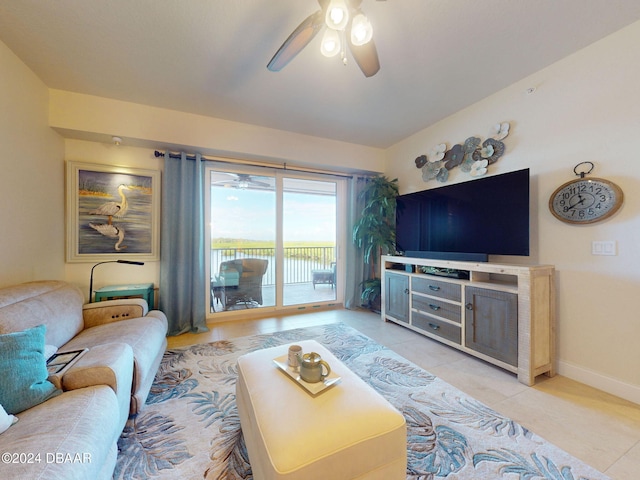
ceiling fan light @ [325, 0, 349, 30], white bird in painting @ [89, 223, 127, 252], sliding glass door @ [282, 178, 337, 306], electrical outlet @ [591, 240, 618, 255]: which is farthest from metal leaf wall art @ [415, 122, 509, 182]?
white bird in painting @ [89, 223, 127, 252]

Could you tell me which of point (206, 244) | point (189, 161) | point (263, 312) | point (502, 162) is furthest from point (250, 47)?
point (263, 312)

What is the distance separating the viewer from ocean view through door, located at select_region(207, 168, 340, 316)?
3510 millimetres

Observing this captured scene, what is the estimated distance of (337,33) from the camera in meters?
1.50

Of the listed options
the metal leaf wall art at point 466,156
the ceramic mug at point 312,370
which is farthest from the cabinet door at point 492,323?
the ceramic mug at point 312,370

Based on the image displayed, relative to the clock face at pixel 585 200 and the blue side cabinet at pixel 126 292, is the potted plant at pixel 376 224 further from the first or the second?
the blue side cabinet at pixel 126 292

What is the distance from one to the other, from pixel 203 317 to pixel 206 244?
956 millimetres

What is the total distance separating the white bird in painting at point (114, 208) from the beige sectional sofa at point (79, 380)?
1.10 meters

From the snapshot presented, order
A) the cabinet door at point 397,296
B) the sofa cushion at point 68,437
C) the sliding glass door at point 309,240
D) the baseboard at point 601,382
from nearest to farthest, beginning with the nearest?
the sofa cushion at point 68,437
the baseboard at point 601,382
the cabinet door at point 397,296
the sliding glass door at point 309,240

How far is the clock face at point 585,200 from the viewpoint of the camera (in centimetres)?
185

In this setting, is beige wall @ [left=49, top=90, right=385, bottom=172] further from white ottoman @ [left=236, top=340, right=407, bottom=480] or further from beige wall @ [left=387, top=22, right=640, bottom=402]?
white ottoman @ [left=236, top=340, right=407, bottom=480]

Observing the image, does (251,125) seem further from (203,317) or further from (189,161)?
(203,317)

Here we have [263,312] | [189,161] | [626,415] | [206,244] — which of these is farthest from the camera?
[263,312]

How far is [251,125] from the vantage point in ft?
10.7

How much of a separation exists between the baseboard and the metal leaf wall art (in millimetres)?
1939
